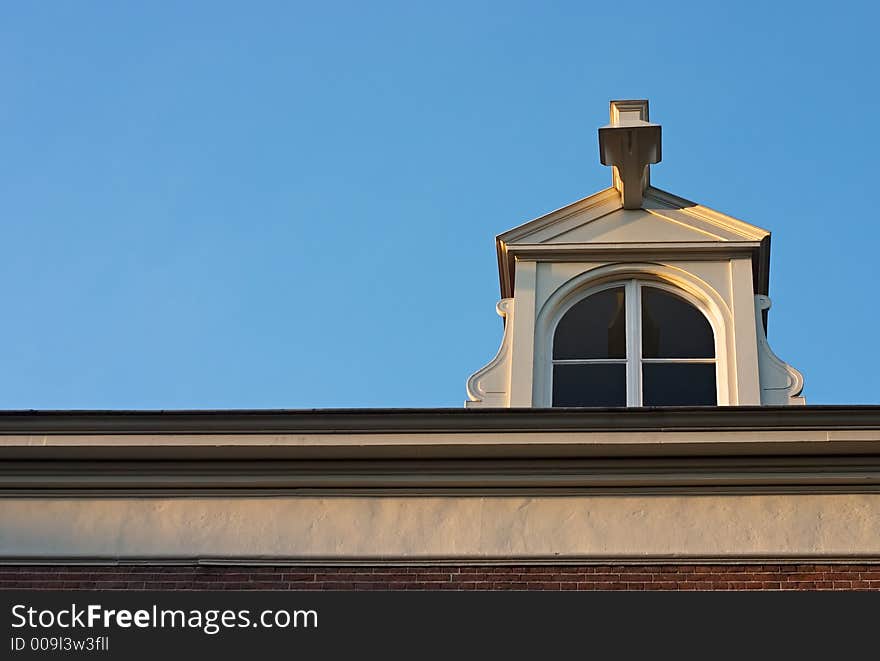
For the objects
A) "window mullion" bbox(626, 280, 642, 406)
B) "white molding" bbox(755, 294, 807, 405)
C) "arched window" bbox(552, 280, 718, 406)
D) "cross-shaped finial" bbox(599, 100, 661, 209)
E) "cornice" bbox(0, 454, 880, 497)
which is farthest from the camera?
"cross-shaped finial" bbox(599, 100, 661, 209)

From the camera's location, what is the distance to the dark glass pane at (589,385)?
39.8 feet

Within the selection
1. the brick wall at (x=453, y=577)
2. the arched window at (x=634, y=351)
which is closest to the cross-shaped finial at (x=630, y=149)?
the arched window at (x=634, y=351)

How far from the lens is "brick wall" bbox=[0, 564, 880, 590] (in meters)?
10.3

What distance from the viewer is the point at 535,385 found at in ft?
39.7

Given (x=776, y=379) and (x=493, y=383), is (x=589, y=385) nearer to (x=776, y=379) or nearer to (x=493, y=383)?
(x=493, y=383)

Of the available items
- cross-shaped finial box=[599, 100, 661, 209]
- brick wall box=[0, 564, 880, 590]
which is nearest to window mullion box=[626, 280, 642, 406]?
cross-shaped finial box=[599, 100, 661, 209]

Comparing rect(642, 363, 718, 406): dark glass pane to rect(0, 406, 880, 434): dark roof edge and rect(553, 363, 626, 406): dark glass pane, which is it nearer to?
rect(553, 363, 626, 406): dark glass pane

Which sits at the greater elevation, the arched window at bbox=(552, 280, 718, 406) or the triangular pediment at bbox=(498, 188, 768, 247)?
the triangular pediment at bbox=(498, 188, 768, 247)

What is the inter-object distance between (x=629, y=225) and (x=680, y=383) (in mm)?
1544

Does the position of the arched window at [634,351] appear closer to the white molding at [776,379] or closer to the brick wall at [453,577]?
the white molding at [776,379]

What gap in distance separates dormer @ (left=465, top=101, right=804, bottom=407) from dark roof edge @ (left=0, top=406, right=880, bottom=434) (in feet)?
2.82

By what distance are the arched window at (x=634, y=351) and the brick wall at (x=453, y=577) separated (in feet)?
6.39
